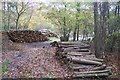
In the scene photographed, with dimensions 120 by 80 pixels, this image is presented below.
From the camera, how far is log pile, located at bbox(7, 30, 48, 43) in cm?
508

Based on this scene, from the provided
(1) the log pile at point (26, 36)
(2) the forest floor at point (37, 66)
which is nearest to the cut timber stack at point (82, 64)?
(2) the forest floor at point (37, 66)

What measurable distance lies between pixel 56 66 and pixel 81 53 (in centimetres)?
74

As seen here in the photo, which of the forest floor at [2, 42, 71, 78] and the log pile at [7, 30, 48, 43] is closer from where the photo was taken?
the forest floor at [2, 42, 71, 78]

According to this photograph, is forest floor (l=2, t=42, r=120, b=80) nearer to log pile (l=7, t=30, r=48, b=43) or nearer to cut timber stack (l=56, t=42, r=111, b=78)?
cut timber stack (l=56, t=42, r=111, b=78)

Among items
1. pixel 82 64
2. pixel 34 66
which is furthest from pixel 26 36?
pixel 82 64

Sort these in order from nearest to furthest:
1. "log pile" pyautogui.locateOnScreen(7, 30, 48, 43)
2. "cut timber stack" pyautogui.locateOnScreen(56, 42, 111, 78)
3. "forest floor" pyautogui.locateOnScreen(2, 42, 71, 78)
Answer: "forest floor" pyautogui.locateOnScreen(2, 42, 71, 78) → "cut timber stack" pyautogui.locateOnScreen(56, 42, 111, 78) → "log pile" pyautogui.locateOnScreen(7, 30, 48, 43)

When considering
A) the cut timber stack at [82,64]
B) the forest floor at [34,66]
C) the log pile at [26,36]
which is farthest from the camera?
the log pile at [26,36]

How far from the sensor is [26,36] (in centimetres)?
539

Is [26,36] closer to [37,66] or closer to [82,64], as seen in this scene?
[37,66]

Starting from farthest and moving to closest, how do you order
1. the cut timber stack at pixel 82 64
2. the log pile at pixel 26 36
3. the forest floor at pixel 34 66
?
the log pile at pixel 26 36 → the cut timber stack at pixel 82 64 → the forest floor at pixel 34 66

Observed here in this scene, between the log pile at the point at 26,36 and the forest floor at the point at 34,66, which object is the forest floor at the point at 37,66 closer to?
the forest floor at the point at 34,66

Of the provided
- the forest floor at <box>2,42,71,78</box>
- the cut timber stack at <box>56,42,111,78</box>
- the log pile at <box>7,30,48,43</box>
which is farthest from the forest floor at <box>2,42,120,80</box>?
the log pile at <box>7,30,48,43</box>

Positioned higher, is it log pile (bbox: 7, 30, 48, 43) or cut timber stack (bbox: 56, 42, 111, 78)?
log pile (bbox: 7, 30, 48, 43)

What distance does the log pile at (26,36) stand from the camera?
5.08 m
